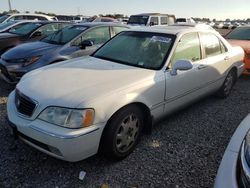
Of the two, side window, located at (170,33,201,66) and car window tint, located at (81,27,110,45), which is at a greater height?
side window, located at (170,33,201,66)

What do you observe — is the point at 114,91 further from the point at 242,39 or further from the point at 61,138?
Answer: the point at 242,39

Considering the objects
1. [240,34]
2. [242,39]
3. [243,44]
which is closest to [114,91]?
A: [243,44]

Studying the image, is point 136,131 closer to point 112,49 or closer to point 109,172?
point 109,172

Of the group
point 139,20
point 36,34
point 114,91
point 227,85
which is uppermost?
point 114,91

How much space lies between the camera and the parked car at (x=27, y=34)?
840 centimetres

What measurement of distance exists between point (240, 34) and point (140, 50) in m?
5.84

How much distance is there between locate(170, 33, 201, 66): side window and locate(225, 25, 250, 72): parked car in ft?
10.5

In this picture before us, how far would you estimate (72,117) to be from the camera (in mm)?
2748

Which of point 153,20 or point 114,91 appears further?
point 153,20

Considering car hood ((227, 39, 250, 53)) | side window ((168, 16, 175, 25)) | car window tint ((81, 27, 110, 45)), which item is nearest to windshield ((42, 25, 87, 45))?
car window tint ((81, 27, 110, 45))

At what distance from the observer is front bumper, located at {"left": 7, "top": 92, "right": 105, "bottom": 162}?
8.80 feet

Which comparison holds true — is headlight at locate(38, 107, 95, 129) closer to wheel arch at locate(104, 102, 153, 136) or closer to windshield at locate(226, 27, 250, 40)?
wheel arch at locate(104, 102, 153, 136)

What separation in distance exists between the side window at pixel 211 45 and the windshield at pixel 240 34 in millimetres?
3678

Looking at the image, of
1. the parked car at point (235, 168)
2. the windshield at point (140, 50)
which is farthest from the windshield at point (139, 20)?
the parked car at point (235, 168)
